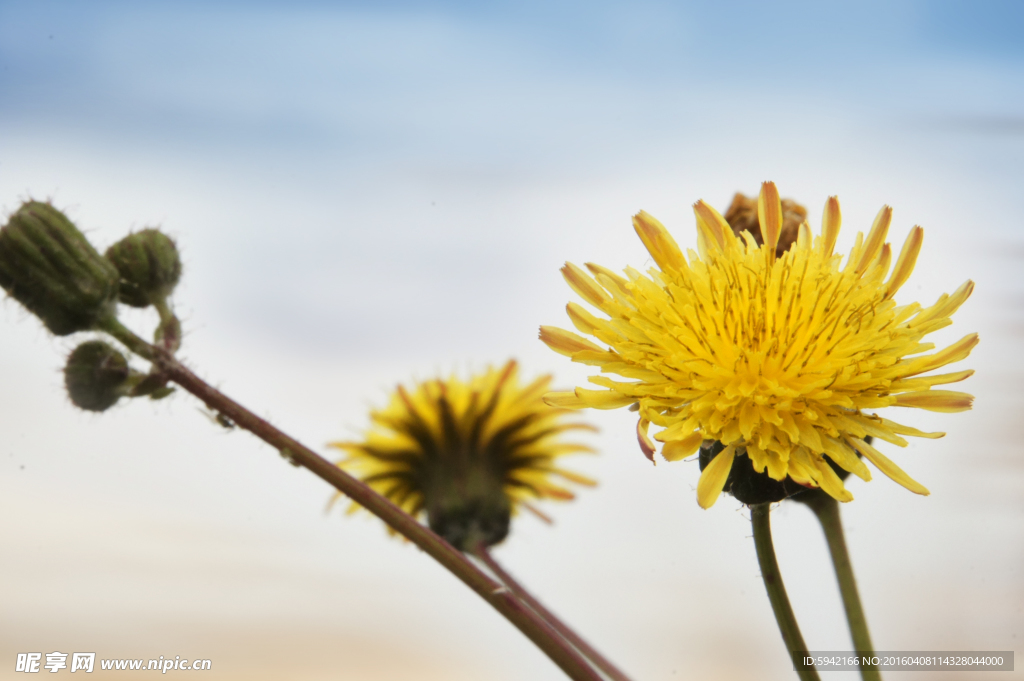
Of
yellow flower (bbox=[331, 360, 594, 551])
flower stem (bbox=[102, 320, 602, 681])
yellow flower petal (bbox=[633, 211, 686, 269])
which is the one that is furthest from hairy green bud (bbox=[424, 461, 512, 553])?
yellow flower petal (bbox=[633, 211, 686, 269])

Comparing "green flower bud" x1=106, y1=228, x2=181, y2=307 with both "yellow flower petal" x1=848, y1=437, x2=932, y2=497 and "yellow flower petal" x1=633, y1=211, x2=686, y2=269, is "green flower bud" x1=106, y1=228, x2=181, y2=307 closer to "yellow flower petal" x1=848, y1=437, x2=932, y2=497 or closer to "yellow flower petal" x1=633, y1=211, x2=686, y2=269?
"yellow flower petal" x1=633, y1=211, x2=686, y2=269

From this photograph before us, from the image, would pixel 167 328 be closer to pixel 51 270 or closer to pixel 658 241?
pixel 51 270

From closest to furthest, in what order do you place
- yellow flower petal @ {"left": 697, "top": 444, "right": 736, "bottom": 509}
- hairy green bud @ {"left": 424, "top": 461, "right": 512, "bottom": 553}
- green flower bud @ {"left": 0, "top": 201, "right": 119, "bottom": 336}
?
yellow flower petal @ {"left": 697, "top": 444, "right": 736, "bottom": 509} → green flower bud @ {"left": 0, "top": 201, "right": 119, "bottom": 336} → hairy green bud @ {"left": 424, "top": 461, "right": 512, "bottom": 553}

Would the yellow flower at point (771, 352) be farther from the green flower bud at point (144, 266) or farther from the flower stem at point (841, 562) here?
the green flower bud at point (144, 266)

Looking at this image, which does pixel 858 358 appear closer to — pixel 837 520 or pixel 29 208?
pixel 837 520

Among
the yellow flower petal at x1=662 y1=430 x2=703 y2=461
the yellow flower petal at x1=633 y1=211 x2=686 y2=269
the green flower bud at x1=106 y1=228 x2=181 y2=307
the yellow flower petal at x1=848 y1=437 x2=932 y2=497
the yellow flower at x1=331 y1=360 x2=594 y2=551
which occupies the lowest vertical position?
the yellow flower petal at x1=848 y1=437 x2=932 y2=497

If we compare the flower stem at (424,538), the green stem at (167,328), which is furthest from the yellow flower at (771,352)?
the green stem at (167,328)

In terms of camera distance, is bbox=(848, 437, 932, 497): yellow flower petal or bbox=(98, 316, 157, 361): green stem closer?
bbox=(848, 437, 932, 497): yellow flower petal
